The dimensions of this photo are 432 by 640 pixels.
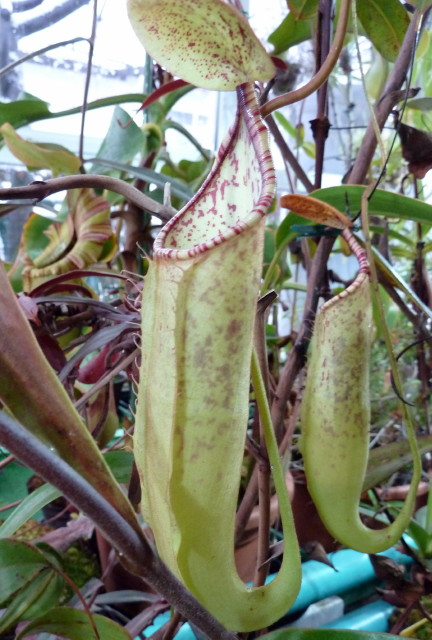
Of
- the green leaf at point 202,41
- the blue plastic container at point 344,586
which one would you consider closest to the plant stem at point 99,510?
the green leaf at point 202,41

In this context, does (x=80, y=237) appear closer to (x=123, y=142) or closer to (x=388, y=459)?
(x=123, y=142)

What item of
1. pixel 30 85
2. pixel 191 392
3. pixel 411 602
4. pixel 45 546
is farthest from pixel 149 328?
pixel 30 85

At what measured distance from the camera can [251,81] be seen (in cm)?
35

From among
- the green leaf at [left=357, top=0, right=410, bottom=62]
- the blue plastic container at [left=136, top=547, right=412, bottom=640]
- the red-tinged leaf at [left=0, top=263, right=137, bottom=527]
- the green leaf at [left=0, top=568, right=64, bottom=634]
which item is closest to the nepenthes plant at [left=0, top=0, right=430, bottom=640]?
the red-tinged leaf at [left=0, top=263, right=137, bottom=527]

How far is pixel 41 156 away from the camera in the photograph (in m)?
0.88

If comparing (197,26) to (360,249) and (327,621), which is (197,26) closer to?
(360,249)

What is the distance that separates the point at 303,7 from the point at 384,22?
0.11m

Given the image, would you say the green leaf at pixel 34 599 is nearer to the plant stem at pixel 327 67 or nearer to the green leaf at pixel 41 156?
the plant stem at pixel 327 67

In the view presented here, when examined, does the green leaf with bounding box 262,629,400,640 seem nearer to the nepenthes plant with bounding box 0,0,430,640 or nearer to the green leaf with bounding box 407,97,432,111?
the nepenthes plant with bounding box 0,0,430,640

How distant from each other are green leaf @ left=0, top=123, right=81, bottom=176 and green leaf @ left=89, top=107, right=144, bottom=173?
67 mm

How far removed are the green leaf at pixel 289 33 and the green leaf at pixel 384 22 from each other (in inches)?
4.1

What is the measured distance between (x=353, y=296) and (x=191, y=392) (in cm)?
24

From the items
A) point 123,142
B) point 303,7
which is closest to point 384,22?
point 303,7

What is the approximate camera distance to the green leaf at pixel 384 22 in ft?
2.07
